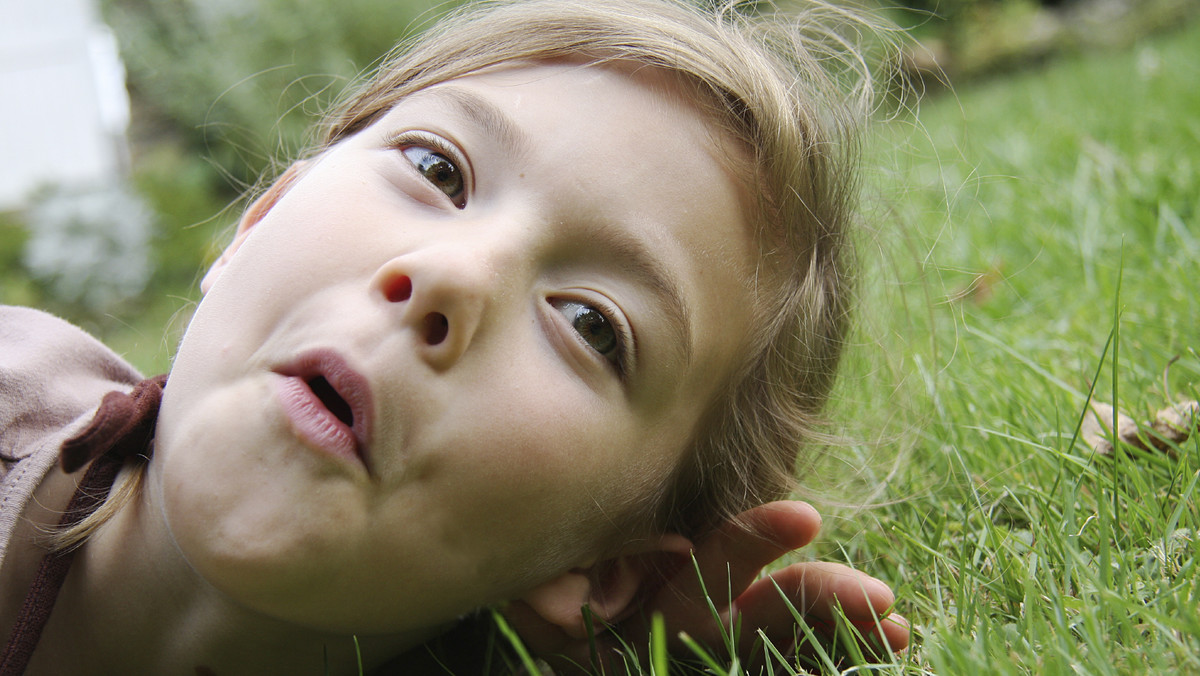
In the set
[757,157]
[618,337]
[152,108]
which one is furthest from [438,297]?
Result: [152,108]

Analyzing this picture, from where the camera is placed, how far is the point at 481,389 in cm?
124

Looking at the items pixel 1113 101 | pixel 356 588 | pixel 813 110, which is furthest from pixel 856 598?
pixel 1113 101

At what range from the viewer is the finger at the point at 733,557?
1.48 m

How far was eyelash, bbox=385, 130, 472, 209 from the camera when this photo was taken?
1440mm

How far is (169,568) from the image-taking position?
4.82 feet

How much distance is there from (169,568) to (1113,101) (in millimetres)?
5367

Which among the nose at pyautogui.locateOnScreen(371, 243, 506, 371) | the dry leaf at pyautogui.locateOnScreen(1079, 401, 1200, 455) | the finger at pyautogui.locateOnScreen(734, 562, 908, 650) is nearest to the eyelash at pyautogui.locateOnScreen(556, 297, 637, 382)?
the nose at pyautogui.locateOnScreen(371, 243, 506, 371)

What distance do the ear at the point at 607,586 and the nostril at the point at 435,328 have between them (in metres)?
0.60

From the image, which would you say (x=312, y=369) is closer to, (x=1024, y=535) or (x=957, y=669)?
(x=957, y=669)

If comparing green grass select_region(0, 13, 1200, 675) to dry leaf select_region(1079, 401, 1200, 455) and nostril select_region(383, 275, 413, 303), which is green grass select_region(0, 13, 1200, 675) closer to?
dry leaf select_region(1079, 401, 1200, 455)

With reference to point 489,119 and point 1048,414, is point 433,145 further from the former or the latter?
point 1048,414

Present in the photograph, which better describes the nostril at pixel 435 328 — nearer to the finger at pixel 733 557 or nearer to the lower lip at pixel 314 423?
the lower lip at pixel 314 423

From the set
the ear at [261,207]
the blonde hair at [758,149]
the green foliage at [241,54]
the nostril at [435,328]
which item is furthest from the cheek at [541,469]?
the green foliage at [241,54]

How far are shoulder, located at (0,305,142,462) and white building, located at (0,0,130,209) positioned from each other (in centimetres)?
890
